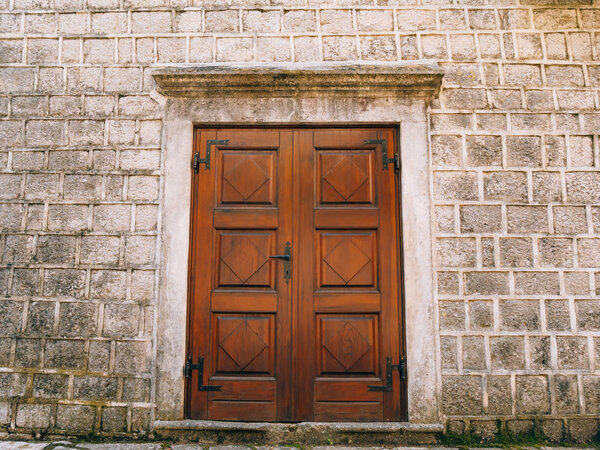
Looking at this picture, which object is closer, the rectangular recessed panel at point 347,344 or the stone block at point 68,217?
the rectangular recessed panel at point 347,344

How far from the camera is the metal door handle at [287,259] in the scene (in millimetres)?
3484

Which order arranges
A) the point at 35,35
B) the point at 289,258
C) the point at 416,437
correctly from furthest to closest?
1. the point at 35,35
2. the point at 289,258
3. the point at 416,437

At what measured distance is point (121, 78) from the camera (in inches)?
146

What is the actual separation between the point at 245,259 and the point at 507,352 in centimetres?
222

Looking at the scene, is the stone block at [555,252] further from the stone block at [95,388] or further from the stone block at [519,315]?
the stone block at [95,388]

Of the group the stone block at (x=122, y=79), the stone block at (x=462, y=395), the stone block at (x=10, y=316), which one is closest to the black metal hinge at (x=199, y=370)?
the stone block at (x=10, y=316)

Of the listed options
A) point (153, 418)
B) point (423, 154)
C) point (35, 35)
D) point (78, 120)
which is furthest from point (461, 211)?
point (35, 35)

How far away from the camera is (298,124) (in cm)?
363

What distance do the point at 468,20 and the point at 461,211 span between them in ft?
5.52

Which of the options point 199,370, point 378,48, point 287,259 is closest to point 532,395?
point 287,259

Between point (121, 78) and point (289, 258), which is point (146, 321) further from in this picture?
point (121, 78)

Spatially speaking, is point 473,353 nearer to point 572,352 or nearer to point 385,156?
point 572,352

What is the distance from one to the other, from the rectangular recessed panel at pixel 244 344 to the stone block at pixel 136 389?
1.77 feet

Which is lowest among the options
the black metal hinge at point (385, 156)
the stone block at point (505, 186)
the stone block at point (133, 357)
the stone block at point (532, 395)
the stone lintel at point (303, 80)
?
the stone block at point (532, 395)
